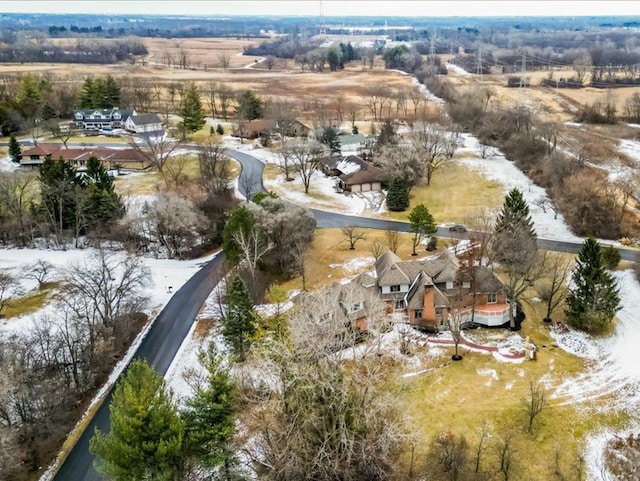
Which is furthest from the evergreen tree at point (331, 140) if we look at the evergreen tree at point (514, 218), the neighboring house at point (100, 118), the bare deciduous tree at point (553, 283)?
the bare deciduous tree at point (553, 283)

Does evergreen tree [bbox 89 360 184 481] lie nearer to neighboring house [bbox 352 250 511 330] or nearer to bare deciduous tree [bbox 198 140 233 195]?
neighboring house [bbox 352 250 511 330]

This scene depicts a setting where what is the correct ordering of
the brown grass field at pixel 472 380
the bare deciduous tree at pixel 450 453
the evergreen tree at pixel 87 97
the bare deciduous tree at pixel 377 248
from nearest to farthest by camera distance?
1. the bare deciduous tree at pixel 450 453
2. the brown grass field at pixel 472 380
3. the bare deciduous tree at pixel 377 248
4. the evergreen tree at pixel 87 97

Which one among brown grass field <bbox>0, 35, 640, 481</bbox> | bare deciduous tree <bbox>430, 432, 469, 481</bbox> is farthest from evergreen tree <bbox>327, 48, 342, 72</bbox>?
bare deciduous tree <bbox>430, 432, 469, 481</bbox>

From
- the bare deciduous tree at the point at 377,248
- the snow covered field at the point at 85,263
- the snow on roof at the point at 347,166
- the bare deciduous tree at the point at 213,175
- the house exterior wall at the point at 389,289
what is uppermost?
the bare deciduous tree at the point at 213,175

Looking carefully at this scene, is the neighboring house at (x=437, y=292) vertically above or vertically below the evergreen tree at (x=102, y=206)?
below

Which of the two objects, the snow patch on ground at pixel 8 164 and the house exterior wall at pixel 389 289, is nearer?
A: the house exterior wall at pixel 389 289

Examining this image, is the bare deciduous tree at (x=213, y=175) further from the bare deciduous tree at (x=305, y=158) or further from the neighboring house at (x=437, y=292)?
the neighboring house at (x=437, y=292)

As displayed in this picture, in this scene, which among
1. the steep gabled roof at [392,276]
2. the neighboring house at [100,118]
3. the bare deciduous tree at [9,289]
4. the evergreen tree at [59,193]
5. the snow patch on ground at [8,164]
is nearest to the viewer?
the steep gabled roof at [392,276]
